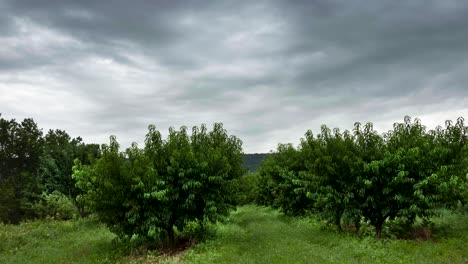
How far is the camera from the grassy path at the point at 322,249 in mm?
16250

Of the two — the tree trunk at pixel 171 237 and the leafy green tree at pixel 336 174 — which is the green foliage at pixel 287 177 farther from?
the tree trunk at pixel 171 237

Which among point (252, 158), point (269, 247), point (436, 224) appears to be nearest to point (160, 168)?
point (269, 247)

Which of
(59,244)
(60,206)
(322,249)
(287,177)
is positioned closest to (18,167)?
(60,206)

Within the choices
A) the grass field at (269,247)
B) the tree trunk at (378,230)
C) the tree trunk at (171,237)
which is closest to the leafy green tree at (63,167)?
the grass field at (269,247)

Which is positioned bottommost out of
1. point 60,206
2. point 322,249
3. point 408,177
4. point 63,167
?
point 322,249

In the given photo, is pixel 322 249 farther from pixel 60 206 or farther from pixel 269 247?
pixel 60 206

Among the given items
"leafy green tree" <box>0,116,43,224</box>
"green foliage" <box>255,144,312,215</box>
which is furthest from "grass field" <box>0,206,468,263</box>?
"leafy green tree" <box>0,116,43,224</box>

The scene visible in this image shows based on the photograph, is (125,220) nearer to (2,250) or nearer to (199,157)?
(199,157)

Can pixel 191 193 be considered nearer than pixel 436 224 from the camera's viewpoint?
Yes

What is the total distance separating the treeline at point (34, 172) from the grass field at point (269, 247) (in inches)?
372

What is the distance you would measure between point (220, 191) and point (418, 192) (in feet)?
31.3

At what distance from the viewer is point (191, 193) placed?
19578 millimetres

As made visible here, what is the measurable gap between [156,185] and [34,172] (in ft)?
169

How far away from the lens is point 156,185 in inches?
736
